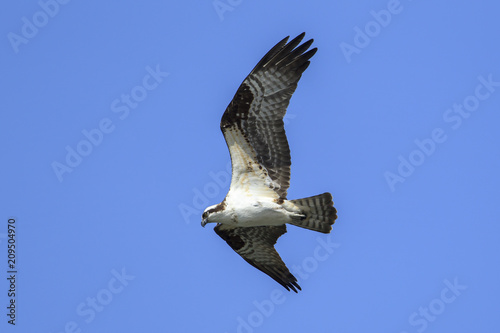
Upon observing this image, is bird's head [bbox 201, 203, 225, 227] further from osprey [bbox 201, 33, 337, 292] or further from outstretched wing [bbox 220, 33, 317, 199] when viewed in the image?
outstretched wing [bbox 220, 33, 317, 199]

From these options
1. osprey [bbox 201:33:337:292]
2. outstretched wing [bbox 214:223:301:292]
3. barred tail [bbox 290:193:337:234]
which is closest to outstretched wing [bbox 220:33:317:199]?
osprey [bbox 201:33:337:292]

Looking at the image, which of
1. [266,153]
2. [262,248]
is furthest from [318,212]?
[262,248]

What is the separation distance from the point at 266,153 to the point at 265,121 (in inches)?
19.7

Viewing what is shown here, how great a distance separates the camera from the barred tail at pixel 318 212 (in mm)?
13594

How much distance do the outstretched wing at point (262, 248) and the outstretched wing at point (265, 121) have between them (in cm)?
100

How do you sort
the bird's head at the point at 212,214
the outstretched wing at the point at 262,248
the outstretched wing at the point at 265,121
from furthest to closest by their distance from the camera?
1. the outstretched wing at the point at 262,248
2. the bird's head at the point at 212,214
3. the outstretched wing at the point at 265,121

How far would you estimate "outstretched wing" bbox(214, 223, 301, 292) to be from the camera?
14523 millimetres

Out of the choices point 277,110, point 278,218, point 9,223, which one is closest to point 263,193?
point 278,218

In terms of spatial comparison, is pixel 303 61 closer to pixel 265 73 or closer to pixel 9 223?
pixel 265 73

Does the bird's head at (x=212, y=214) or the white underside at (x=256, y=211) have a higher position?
the bird's head at (x=212, y=214)

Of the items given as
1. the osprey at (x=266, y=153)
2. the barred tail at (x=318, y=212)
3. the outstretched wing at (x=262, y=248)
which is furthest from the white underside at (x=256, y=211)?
the outstretched wing at (x=262, y=248)

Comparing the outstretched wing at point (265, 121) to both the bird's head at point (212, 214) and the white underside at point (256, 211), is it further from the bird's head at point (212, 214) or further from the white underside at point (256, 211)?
the bird's head at point (212, 214)

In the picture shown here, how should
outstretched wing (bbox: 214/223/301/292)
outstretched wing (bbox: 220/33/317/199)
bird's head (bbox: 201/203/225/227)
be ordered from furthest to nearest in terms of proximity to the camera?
outstretched wing (bbox: 214/223/301/292)
bird's head (bbox: 201/203/225/227)
outstretched wing (bbox: 220/33/317/199)

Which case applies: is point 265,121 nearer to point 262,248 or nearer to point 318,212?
point 318,212
